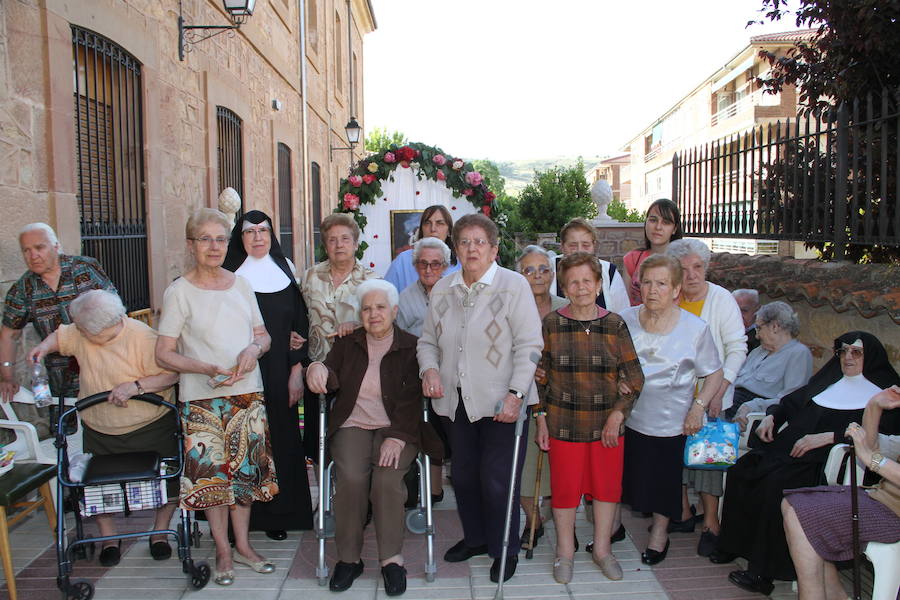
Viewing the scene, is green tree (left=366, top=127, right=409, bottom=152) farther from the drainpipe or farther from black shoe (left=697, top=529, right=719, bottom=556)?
black shoe (left=697, top=529, right=719, bottom=556)

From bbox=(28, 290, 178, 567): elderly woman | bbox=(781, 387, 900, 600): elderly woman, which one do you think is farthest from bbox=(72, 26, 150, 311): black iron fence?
bbox=(781, 387, 900, 600): elderly woman

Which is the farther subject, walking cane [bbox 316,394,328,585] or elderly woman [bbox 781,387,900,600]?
walking cane [bbox 316,394,328,585]

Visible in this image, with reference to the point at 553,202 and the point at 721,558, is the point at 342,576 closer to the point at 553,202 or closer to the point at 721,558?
the point at 721,558

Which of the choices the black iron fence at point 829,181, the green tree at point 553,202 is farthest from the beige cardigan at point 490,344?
the green tree at point 553,202

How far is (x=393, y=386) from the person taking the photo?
12.3 feet

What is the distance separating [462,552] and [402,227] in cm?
376

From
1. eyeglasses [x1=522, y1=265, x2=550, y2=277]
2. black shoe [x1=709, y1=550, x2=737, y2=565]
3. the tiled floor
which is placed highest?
eyeglasses [x1=522, y1=265, x2=550, y2=277]

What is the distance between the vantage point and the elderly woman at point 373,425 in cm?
362

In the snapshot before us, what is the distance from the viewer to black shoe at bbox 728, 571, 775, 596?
345 cm

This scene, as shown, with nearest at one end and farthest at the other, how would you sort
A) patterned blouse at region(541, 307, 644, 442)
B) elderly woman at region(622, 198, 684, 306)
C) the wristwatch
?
1. the wristwatch
2. patterned blouse at region(541, 307, 644, 442)
3. elderly woman at region(622, 198, 684, 306)

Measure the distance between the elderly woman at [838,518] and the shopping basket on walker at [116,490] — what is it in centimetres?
280

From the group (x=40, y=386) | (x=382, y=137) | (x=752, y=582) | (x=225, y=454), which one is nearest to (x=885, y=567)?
(x=752, y=582)

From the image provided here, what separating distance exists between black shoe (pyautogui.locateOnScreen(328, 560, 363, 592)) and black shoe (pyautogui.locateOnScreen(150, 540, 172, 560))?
39.5 inches

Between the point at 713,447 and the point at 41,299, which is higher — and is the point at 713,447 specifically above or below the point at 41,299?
below
